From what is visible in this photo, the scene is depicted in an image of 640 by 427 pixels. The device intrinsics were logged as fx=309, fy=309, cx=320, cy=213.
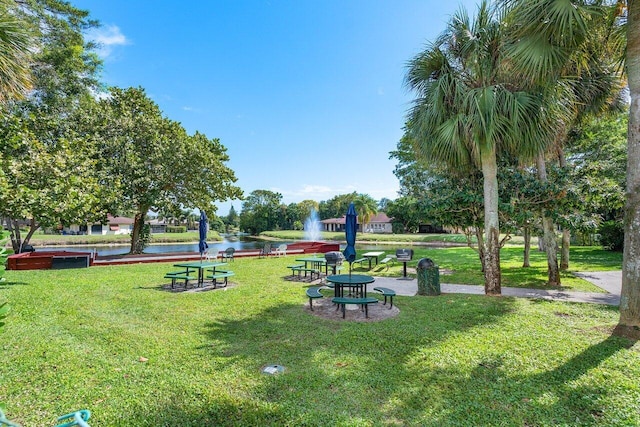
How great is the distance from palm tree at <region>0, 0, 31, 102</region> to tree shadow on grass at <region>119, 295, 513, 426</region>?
6271 millimetres

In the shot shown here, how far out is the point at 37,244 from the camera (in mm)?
32188

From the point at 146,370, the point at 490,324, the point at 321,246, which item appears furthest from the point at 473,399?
the point at 321,246

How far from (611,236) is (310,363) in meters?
22.8

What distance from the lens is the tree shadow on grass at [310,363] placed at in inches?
119

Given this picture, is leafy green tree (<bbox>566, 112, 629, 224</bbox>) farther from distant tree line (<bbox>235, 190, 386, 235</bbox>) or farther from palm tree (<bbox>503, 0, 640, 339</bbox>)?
distant tree line (<bbox>235, 190, 386, 235</bbox>)

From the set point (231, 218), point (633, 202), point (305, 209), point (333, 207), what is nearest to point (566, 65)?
point (633, 202)

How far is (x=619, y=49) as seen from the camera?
264 inches

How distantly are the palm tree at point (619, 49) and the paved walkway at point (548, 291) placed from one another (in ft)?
10.1

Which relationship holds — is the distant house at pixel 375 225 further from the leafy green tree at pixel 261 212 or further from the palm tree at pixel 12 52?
the palm tree at pixel 12 52

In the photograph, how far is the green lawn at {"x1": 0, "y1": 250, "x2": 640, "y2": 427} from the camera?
10.0 ft

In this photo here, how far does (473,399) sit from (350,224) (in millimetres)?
4065

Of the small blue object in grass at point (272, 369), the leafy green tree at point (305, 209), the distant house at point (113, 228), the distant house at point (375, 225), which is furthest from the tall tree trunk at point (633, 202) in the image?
the leafy green tree at point (305, 209)

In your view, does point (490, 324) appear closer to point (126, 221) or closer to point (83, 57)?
point (83, 57)

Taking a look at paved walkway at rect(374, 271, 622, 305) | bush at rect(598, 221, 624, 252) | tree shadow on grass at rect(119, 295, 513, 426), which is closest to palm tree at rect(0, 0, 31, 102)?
tree shadow on grass at rect(119, 295, 513, 426)
